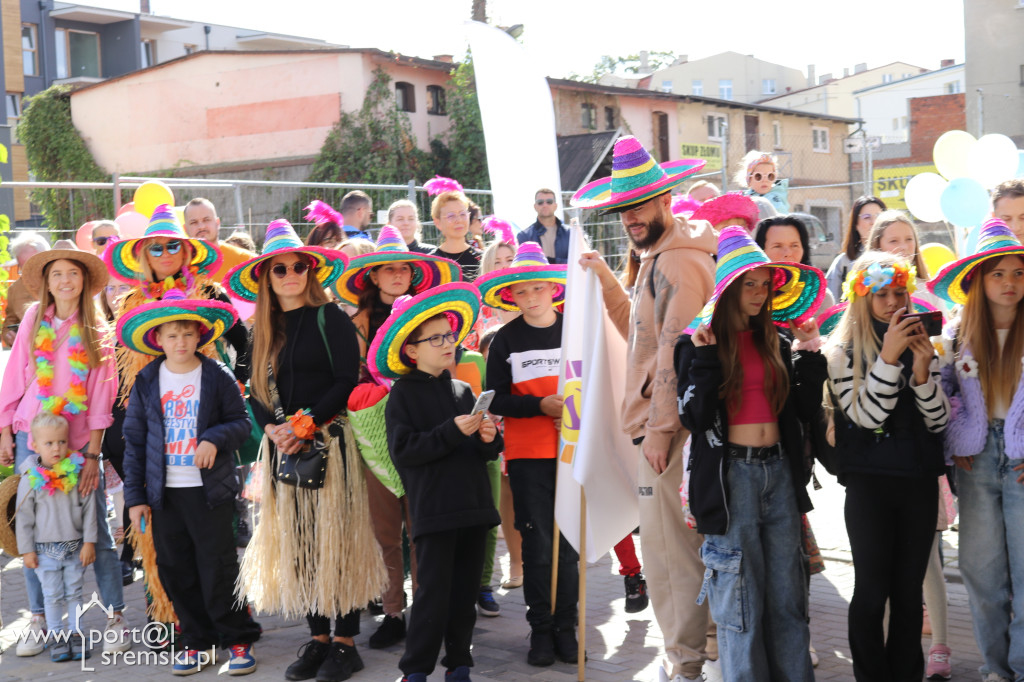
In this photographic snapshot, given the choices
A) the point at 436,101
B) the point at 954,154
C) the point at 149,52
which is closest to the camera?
the point at 954,154

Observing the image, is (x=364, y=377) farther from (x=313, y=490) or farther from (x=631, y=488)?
(x=631, y=488)

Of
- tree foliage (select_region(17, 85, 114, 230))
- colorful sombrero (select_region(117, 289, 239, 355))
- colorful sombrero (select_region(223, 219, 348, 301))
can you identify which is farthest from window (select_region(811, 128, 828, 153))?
colorful sombrero (select_region(117, 289, 239, 355))

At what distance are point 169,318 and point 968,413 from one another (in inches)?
147

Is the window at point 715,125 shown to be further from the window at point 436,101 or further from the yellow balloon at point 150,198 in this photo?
the yellow balloon at point 150,198

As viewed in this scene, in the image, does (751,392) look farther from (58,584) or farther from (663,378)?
(58,584)

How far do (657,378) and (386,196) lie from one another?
13226 mm

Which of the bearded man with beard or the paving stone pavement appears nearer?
the bearded man with beard

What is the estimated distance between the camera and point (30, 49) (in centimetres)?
4122

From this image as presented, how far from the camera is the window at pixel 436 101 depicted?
27.3 m

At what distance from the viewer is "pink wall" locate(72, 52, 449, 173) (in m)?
26.0

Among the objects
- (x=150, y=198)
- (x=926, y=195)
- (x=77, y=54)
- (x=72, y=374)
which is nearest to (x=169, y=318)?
(x=72, y=374)

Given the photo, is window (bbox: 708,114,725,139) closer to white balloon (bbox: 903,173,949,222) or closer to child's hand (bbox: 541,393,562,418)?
white balloon (bbox: 903,173,949,222)

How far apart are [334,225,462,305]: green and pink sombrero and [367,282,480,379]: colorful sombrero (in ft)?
2.36

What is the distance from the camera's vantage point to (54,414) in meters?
5.59
